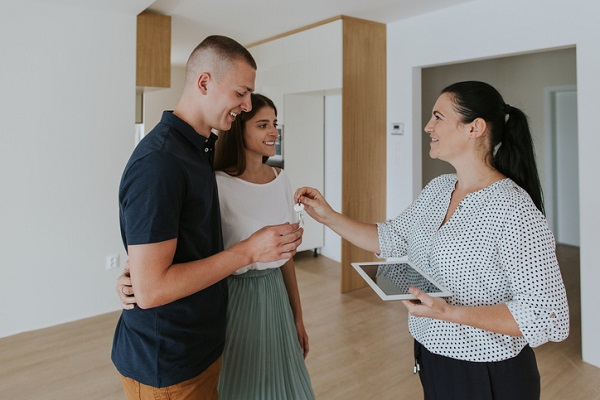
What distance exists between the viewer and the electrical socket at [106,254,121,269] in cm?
417

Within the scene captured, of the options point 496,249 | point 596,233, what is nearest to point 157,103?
point 596,233

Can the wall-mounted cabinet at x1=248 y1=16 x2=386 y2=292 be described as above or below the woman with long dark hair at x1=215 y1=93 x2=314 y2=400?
above

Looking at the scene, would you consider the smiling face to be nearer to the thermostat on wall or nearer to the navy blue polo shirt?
the navy blue polo shirt

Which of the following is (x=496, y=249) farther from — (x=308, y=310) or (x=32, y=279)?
(x=32, y=279)

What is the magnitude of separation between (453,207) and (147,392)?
1124 millimetres

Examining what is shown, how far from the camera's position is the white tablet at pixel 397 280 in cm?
125

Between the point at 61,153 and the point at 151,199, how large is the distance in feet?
10.6

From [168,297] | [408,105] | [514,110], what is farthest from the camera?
[408,105]

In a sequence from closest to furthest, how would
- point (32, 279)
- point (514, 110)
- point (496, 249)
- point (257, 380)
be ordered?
1. point (496, 249)
2. point (514, 110)
3. point (257, 380)
4. point (32, 279)

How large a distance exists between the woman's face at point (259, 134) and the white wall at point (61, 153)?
2490 millimetres

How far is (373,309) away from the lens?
4.29 metres

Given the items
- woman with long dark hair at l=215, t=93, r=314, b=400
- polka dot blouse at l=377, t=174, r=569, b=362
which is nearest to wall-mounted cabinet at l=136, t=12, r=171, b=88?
woman with long dark hair at l=215, t=93, r=314, b=400

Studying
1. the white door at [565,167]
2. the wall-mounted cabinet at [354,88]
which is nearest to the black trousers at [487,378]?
the wall-mounted cabinet at [354,88]

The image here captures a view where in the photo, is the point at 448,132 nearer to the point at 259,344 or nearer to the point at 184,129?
the point at 184,129
